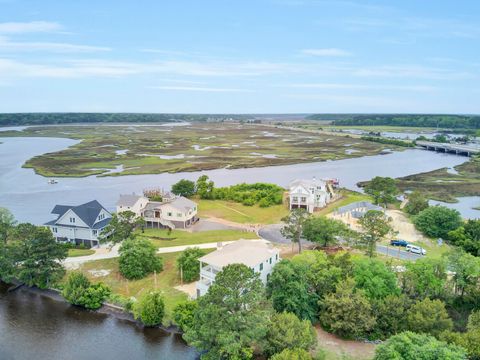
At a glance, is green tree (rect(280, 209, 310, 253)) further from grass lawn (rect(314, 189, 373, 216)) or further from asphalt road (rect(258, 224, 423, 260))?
grass lawn (rect(314, 189, 373, 216))

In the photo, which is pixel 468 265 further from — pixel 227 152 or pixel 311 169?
pixel 227 152

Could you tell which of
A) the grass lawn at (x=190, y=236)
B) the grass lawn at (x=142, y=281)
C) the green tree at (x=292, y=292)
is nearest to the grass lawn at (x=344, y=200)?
the grass lawn at (x=190, y=236)

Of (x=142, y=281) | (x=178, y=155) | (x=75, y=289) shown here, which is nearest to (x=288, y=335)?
(x=142, y=281)

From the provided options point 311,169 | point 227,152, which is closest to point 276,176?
point 311,169

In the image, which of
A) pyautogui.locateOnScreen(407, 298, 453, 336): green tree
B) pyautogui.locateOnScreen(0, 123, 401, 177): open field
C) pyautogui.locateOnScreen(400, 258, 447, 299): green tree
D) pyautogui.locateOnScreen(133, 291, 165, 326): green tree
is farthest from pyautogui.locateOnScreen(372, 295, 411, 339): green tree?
pyautogui.locateOnScreen(0, 123, 401, 177): open field

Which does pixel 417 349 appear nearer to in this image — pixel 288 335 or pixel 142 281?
pixel 288 335
